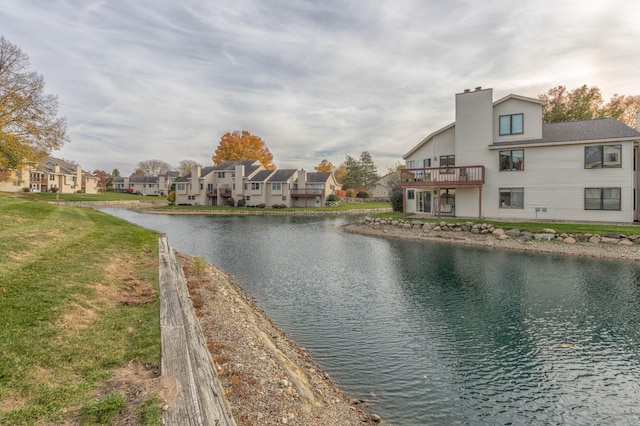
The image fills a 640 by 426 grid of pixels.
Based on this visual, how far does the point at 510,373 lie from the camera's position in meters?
6.86

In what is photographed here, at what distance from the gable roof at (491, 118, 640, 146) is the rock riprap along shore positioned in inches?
290

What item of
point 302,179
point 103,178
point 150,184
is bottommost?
point 302,179

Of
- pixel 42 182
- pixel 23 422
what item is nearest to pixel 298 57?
pixel 23 422

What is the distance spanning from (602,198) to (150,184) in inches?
4017

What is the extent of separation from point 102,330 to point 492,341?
27.5 ft

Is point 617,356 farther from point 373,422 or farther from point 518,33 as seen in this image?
point 518,33

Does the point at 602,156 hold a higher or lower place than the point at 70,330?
higher

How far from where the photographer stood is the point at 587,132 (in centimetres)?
2408

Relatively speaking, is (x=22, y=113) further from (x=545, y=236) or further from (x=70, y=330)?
(x=545, y=236)

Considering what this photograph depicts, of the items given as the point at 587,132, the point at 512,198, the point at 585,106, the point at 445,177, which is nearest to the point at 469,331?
the point at 512,198

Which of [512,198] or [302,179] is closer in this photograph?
[512,198]

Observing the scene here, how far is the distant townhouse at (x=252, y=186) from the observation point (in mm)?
58781

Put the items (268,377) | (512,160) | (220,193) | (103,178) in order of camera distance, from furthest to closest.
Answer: (103,178) < (220,193) < (512,160) < (268,377)

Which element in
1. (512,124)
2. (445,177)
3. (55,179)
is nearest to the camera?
(512,124)
